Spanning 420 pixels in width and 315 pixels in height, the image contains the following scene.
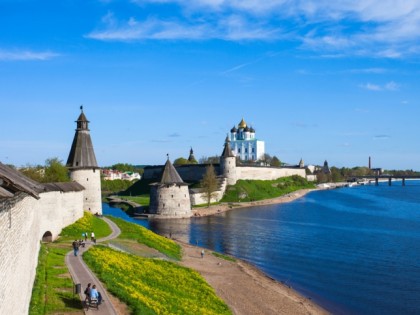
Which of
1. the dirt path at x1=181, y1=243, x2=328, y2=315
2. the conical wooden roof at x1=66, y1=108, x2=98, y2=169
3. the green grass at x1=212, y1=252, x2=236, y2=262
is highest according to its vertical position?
the conical wooden roof at x1=66, y1=108, x2=98, y2=169

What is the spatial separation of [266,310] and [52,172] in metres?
28.3

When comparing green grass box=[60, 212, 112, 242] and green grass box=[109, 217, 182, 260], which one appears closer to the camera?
green grass box=[60, 212, 112, 242]

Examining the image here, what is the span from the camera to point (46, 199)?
87.7 feet

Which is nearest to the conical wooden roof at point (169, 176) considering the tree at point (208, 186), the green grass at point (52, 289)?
the tree at point (208, 186)

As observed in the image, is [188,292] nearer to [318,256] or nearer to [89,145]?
[318,256]

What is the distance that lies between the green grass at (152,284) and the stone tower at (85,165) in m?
13.5

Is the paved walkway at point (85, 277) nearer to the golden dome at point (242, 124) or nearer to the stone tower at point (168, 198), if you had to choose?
the stone tower at point (168, 198)

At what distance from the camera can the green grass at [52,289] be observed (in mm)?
13539

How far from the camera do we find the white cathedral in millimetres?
121875

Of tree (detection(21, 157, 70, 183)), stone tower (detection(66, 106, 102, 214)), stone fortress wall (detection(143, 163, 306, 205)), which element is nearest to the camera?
stone tower (detection(66, 106, 102, 214))

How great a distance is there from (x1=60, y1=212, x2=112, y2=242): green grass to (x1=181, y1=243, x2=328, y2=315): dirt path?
20.5ft

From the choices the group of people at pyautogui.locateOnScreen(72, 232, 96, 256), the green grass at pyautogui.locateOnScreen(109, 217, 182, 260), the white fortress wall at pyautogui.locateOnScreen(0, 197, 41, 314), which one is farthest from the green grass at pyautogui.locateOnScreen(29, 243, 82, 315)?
the green grass at pyautogui.locateOnScreen(109, 217, 182, 260)

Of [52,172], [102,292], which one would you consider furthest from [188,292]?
[52,172]

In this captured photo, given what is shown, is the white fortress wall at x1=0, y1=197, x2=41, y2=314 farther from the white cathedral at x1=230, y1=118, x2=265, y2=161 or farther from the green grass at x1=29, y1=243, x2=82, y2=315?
the white cathedral at x1=230, y1=118, x2=265, y2=161
